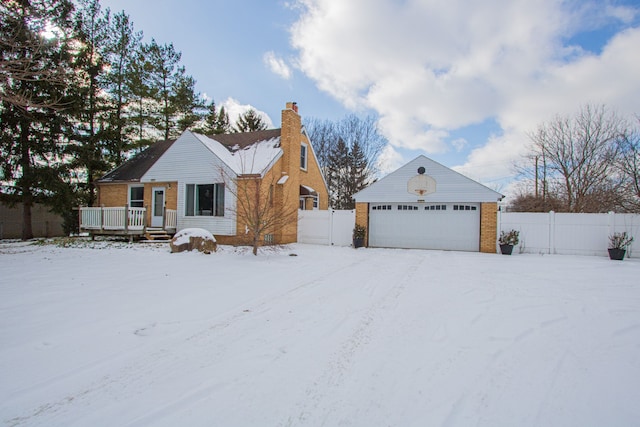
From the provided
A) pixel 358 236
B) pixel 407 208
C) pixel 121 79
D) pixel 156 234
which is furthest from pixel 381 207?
pixel 121 79

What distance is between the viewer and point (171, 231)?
1503 cm

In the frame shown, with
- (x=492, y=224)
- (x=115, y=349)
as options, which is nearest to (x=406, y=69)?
(x=492, y=224)

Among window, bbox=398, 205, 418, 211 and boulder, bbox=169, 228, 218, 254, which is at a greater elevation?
window, bbox=398, 205, 418, 211

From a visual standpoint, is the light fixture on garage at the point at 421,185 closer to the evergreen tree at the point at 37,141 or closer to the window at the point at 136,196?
the window at the point at 136,196

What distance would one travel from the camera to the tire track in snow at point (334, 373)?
2.44 metres

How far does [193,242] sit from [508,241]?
1177cm

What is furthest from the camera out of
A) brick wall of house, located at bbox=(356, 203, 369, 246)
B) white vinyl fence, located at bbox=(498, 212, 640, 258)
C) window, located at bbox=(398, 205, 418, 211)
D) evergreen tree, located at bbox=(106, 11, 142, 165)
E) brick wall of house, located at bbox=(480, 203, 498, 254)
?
evergreen tree, located at bbox=(106, 11, 142, 165)

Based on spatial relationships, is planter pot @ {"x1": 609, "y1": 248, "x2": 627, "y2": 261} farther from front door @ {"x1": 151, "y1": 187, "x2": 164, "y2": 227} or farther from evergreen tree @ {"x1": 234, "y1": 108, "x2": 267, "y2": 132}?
evergreen tree @ {"x1": 234, "y1": 108, "x2": 267, "y2": 132}

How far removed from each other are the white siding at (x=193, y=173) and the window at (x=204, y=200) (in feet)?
0.69

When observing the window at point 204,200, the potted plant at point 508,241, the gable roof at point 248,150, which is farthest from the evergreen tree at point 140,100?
the potted plant at point 508,241

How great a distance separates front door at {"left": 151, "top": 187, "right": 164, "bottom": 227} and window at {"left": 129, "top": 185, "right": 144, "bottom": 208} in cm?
112

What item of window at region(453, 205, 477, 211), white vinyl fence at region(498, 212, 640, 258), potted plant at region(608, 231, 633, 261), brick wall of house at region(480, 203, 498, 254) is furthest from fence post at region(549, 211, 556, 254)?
window at region(453, 205, 477, 211)

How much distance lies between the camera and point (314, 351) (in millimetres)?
3543

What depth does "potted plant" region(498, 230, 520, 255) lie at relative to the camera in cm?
1243
